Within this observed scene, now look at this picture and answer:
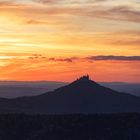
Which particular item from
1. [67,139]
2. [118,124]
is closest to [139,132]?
[118,124]

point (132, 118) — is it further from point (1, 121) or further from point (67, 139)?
point (1, 121)

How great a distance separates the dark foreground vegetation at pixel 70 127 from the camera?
95000mm

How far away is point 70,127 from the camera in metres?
99.2

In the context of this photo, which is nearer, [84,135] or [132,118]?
[84,135]

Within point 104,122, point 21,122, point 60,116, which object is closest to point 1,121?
point 21,122

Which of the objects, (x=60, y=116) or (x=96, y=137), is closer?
(x=96, y=137)

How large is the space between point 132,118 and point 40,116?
1575cm

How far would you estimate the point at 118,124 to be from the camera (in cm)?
10088

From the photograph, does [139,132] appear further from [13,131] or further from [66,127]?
[13,131]

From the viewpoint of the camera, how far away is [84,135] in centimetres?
9612

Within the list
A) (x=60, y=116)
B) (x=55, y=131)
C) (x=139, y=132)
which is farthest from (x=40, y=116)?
(x=139, y=132)

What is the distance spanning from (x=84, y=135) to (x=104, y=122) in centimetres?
740

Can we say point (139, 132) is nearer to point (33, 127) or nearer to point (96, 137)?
point (96, 137)

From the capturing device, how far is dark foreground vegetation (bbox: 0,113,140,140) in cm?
9500
